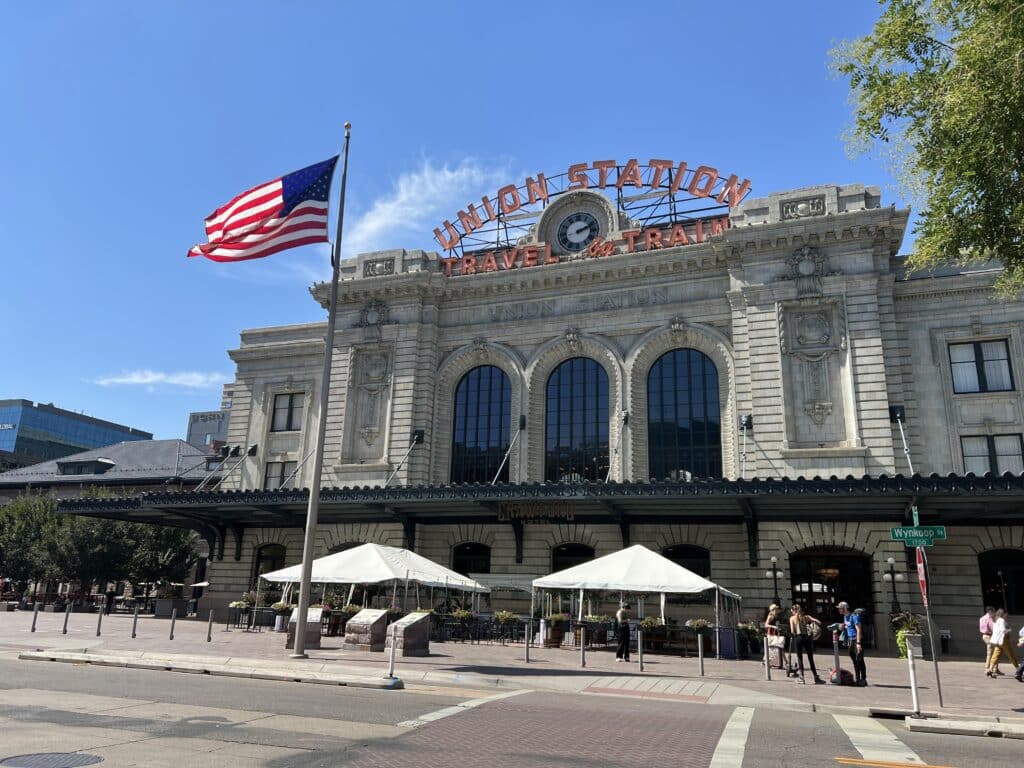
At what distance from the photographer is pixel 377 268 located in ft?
136

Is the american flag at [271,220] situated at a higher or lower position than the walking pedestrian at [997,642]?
higher

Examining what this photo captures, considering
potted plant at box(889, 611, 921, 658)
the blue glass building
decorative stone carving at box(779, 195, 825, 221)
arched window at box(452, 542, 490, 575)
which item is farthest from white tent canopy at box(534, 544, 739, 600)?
the blue glass building

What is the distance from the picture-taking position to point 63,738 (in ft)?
29.2

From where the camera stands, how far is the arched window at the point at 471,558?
118ft

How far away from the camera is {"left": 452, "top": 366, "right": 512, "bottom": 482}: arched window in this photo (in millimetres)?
38656

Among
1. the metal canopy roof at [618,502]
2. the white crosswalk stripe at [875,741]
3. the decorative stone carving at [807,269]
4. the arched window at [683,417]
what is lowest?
the white crosswalk stripe at [875,741]

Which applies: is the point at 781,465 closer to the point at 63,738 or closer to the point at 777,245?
the point at 777,245

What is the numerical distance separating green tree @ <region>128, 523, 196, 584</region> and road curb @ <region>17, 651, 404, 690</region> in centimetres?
3012

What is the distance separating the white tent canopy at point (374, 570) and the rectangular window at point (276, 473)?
1686 cm

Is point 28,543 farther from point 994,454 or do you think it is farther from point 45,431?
point 45,431

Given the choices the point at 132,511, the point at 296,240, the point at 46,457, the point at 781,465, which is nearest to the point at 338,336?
the point at 132,511

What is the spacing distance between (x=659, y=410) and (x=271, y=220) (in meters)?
20.9

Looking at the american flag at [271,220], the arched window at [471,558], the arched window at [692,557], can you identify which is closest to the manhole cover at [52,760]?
the american flag at [271,220]

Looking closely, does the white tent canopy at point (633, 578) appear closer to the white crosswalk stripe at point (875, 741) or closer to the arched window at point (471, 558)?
the white crosswalk stripe at point (875, 741)
